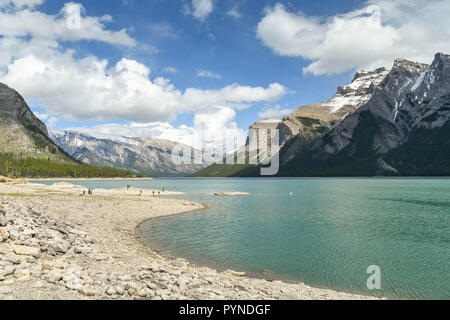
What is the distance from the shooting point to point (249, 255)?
34.1 metres

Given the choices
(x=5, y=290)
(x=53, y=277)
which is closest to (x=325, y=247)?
(x=53, y=277)

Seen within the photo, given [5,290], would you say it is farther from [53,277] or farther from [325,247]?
[325,247]

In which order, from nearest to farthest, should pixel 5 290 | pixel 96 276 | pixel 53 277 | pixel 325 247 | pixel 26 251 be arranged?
pixel 5 290, pixel 53 277, pixel 96 276, pixel 26 251, pixel 325 247

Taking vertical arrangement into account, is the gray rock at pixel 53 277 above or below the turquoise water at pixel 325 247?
above

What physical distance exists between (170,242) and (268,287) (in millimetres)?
21027

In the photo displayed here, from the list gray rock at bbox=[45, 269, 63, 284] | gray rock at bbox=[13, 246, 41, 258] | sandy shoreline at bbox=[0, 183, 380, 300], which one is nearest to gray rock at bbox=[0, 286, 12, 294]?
sandy shoreline at bbox=[0, 183, 380, 300]

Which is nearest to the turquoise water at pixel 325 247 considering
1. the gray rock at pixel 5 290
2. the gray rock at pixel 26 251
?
the gray rock at pixel 26 251

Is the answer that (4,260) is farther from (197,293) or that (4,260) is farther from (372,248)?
(372,248)

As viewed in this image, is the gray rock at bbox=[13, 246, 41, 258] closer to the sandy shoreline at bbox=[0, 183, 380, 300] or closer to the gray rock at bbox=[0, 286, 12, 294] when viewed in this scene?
the sandy shoreline at bbox=[0, 183, 380, 300]

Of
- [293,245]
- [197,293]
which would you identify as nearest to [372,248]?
[293,245]

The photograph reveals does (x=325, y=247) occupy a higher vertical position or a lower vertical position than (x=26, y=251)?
lower

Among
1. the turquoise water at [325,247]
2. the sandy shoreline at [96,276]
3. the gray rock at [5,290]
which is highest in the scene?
the gray rock at [5,290]

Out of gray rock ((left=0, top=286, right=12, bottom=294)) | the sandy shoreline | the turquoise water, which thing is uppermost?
gray rock ((left=0, top=286, right=12, bottom=294))

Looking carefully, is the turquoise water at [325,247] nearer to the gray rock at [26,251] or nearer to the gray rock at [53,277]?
the gray rock at [26,251]
